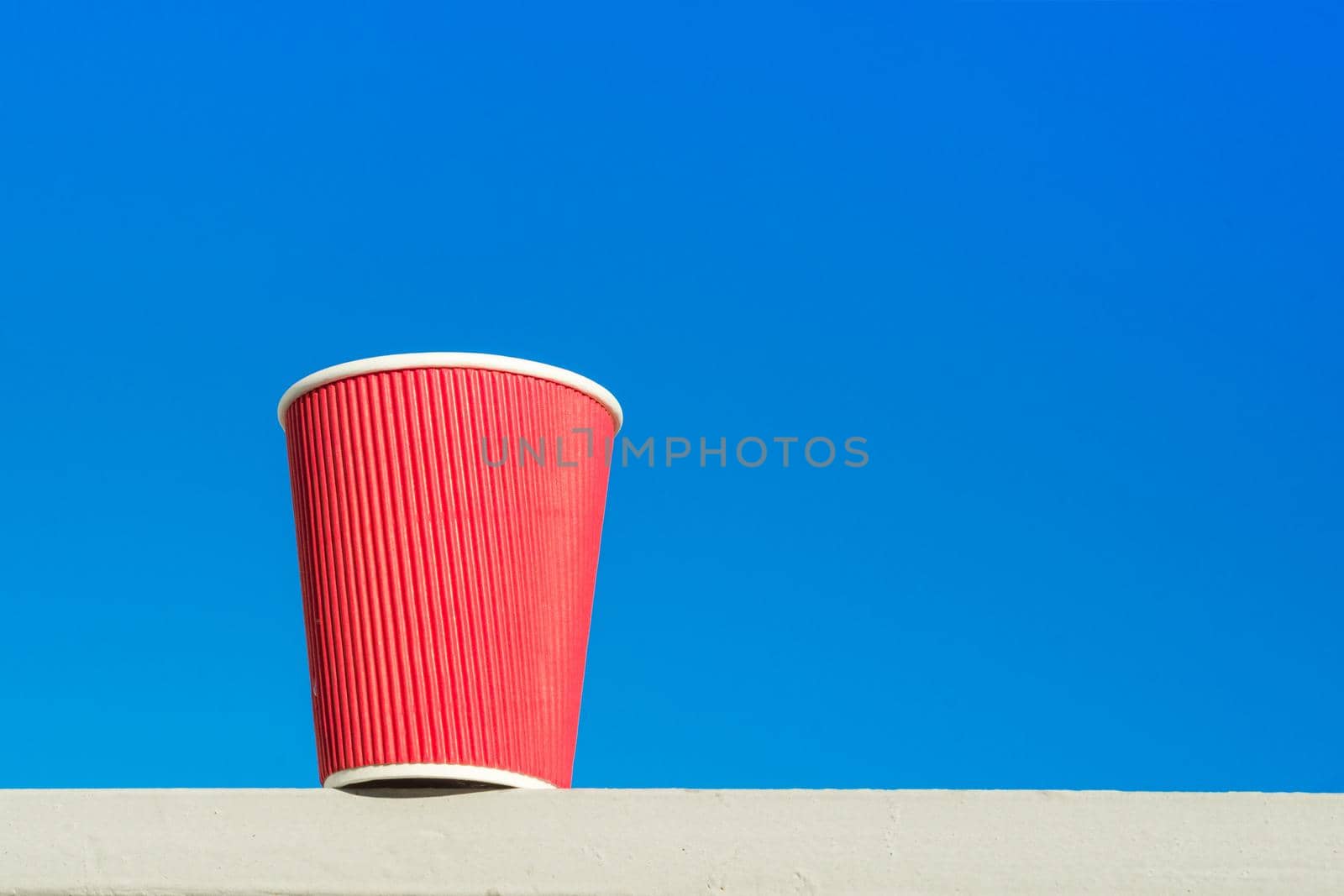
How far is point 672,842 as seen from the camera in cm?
214

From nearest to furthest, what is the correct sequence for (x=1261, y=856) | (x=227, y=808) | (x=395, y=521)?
(x=1261, y=856)
(x=227, y=808)
(x=395, y=521)

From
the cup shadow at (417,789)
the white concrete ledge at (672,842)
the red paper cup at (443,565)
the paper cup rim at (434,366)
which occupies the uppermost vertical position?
the paper cup rim at (434,366)

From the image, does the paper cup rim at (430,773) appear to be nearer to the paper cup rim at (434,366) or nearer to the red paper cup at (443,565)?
the red paper cup at (443,565)

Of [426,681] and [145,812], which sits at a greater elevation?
[426,681]

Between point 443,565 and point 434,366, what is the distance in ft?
1.16

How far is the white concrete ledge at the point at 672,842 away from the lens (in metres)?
2.08

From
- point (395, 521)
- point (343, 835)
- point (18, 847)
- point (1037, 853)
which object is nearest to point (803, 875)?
point (1037, 853)

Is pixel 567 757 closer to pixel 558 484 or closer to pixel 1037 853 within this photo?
pixel 558 484

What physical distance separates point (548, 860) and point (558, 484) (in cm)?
68

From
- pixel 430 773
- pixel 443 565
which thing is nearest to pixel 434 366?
pixel 443 565

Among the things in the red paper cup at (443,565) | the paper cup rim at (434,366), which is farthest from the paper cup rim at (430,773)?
the paper cup rim at (434,366)

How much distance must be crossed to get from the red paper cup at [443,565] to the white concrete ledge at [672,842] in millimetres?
128

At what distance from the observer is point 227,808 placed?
2.22 m

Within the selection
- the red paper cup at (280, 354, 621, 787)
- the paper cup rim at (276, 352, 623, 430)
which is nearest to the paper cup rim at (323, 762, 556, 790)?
the red paper cup at (280, 354, 621, 787)
